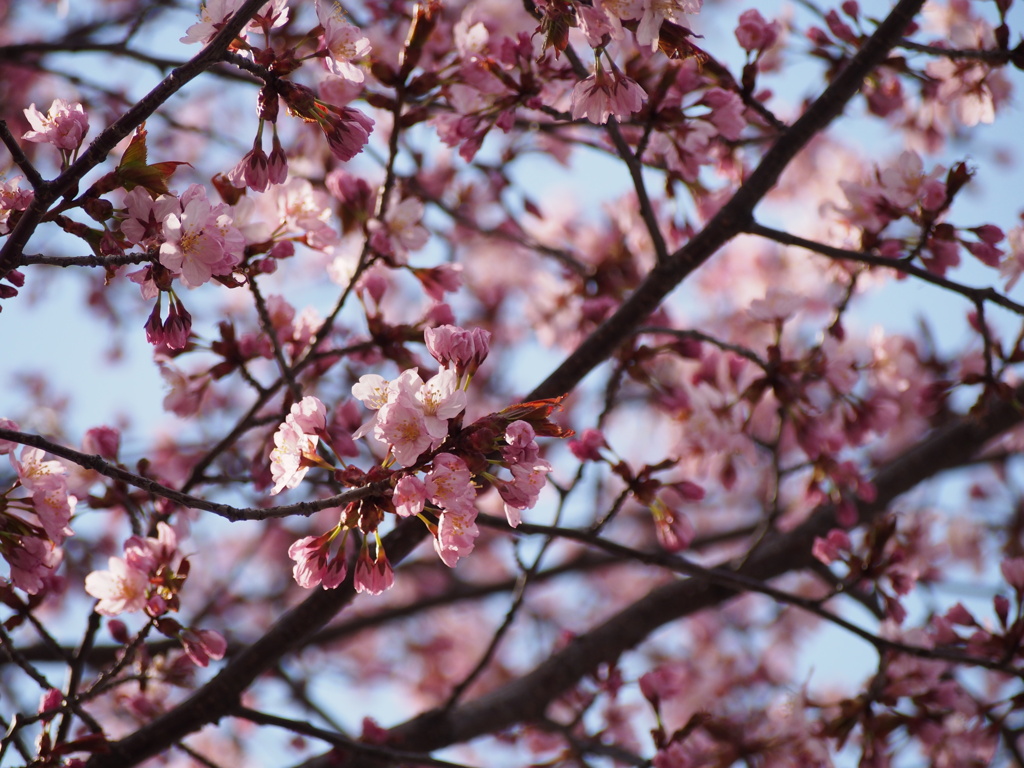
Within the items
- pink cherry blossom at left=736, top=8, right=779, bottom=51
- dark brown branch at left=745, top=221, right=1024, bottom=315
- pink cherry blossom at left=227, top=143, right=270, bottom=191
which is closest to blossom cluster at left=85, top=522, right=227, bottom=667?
pink cherry blossom at left=227, top=143, right=270, bottom=191

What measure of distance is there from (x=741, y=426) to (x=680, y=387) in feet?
0.89

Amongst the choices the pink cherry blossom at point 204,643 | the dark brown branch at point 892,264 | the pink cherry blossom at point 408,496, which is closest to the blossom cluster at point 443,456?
the pink cherry blossom at point 408,496

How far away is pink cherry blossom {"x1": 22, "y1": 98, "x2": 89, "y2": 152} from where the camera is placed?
1639mm

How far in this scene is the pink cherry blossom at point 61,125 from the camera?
1639 mm

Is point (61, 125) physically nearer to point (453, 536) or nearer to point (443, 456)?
point (443, 456)

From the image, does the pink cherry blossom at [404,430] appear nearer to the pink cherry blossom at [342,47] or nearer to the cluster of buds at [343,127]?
the cluster of buds at [343,127]

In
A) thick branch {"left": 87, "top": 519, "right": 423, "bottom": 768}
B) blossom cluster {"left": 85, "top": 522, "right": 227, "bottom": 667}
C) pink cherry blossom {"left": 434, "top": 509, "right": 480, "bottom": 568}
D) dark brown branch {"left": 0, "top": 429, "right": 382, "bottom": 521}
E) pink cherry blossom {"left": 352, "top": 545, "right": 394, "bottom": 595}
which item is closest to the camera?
dark brown branch {"left": 0, "top": 429, "right": 382, "bottom": 521}

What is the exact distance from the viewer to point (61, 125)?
5.38ft

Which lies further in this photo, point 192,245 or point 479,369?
point 479,369

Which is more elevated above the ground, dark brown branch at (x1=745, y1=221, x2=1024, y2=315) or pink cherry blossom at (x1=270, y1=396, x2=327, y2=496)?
dark brown branch at (x1=745, y1=221, x2=1024, y2=315)

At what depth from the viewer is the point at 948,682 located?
2.72 metres

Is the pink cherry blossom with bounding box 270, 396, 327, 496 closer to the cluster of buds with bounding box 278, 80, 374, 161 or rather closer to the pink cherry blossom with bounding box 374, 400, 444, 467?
the pink cherry blossom with bounding box 374, 400, 444, 467

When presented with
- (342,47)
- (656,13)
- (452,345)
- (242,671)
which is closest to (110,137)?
(342,47)

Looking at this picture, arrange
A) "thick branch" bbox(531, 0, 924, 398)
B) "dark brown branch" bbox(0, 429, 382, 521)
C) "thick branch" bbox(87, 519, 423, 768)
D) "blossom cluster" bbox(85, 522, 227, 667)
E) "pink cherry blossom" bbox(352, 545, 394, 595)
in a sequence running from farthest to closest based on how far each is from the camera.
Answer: "thick branch" bbox(531, 0, 924, 398) < "thick branch" bbox(87, 519, 423, 768) < "blossom cluster" bbox(85, 522, 227, 667) < "pink cherry blossom" bbox(352, 545, 394, 595) < "dark brown branch" bbox(0, 429, 382, 521)
